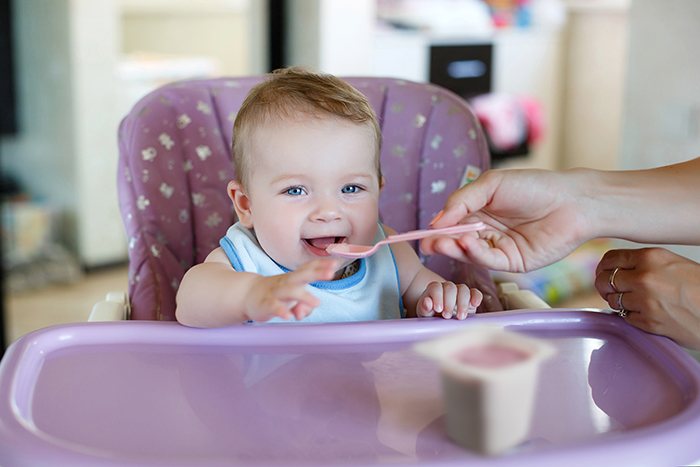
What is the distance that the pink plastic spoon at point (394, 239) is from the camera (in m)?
0.89

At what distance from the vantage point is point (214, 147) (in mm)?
1377

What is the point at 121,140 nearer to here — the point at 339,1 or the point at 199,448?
the point at 199,448

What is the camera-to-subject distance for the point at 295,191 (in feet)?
3.36

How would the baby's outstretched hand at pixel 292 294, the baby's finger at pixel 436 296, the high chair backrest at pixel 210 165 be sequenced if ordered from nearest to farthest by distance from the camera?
1. the baby's outstretched hand at pixel 292 294
2. the baby's finger at pixel 436 296
3. the high chair backrest at pixel 210 165

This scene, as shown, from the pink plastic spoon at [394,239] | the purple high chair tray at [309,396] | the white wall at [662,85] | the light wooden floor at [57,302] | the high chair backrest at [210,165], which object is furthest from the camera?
the light wooden floor at [57,302]

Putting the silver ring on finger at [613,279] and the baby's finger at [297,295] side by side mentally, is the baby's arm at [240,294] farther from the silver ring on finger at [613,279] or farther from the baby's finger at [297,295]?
the silver ring on finger at [613,279]

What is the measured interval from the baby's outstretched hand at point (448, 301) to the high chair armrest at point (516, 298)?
19 cm

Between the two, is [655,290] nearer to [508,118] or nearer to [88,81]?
[88,81]

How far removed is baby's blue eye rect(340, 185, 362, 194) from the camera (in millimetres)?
1043

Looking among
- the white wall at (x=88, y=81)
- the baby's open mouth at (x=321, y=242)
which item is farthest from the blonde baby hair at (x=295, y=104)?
the white wall at (x=88, y=81)

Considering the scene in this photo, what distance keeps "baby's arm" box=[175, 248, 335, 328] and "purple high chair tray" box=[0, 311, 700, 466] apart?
3cm

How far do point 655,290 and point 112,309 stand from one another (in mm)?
655

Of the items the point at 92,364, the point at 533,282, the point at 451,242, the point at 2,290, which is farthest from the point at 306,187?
the point at 533,282

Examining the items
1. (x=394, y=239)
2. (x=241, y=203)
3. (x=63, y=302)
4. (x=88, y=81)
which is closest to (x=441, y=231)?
(x=394, y=239)
